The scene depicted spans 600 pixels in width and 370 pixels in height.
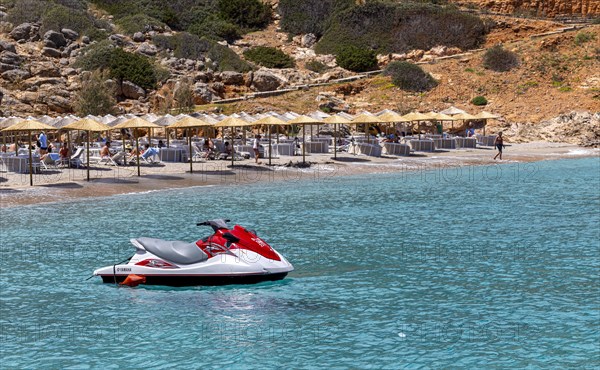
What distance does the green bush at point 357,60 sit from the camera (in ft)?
219

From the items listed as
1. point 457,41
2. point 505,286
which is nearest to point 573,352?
point 505,286

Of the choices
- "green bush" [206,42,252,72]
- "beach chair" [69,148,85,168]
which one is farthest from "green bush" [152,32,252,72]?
"beach chair" [69,148,85,168]

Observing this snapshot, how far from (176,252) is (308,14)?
71736 mm

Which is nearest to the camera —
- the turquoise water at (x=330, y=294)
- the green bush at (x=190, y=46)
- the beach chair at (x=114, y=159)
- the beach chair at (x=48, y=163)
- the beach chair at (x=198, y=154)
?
the turquoise water at (x=330, y=294)

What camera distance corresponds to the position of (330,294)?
1301 cm

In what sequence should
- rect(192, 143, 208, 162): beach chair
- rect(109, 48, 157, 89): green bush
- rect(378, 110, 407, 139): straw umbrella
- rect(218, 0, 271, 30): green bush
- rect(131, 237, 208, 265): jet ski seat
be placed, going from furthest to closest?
rect(218, 0, 271, 30): green bush < rect(109, 48, 157, 89): green bush < rect(378, 110, 407, 139): straw umbrella < rect(192, 143, 208, 162): beach chair < rect(131, 237, 208, 265): jet ski seat

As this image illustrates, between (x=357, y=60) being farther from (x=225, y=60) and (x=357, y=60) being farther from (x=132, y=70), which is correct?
(x=132, y=70)

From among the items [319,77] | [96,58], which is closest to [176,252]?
[96,58]

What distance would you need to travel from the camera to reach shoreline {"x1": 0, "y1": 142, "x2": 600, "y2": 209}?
2573 centimetres

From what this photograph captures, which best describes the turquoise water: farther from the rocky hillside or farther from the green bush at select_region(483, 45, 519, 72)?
the green bush at select_region(483, 45, 519, 72)

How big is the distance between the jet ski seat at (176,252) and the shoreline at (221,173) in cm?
1191

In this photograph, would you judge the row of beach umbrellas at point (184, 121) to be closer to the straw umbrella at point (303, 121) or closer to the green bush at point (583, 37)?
the straw umbrella at point (303, 121)

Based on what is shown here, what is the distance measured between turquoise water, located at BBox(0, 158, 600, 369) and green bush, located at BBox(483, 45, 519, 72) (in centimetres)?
4270

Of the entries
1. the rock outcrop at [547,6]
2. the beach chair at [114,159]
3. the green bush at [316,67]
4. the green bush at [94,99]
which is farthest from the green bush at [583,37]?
the beach chair at [114,159]
